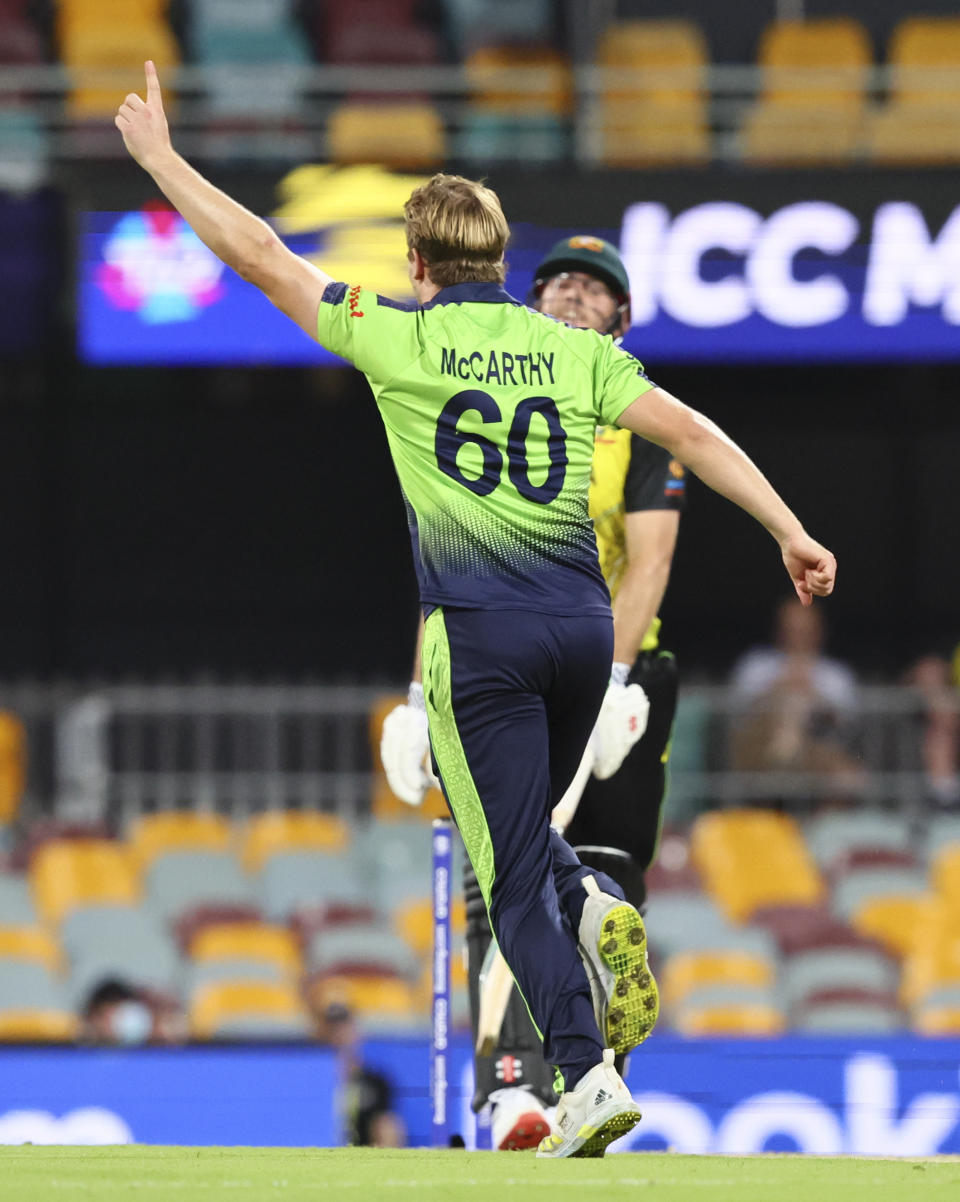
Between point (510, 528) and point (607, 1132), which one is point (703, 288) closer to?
point (510, 528)

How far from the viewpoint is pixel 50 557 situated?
55.9 ft

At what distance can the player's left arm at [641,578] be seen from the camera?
6.16 meters

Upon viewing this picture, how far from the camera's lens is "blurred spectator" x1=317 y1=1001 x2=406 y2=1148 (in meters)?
8.20

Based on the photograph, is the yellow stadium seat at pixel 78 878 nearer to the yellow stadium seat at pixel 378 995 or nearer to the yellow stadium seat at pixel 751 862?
the yellow stadium seat at pixel 378 995

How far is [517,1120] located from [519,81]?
1034 cm

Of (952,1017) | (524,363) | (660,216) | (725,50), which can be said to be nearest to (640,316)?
(660,216)

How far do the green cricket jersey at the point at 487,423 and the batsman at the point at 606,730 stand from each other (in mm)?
1183

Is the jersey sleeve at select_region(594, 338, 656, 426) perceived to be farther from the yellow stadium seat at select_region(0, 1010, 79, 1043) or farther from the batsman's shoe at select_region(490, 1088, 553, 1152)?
the yellow stadium seat at select_region(0, 1010, 79, 1043)

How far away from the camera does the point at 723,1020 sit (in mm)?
10562

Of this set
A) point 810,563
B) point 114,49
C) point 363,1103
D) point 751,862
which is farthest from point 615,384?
point 114,49

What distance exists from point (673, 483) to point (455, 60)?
446 inches

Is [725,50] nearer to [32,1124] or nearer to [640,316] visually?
[640,316]

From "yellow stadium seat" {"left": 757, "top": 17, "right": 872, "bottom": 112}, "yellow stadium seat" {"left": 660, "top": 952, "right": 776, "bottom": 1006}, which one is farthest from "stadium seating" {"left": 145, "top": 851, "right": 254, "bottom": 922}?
"yellow stadium seat" {"left": 757, "top": 17, "right": 872, "bottom": 112}

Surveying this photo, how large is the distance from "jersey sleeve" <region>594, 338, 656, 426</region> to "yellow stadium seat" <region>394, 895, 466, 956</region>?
6459 mm
